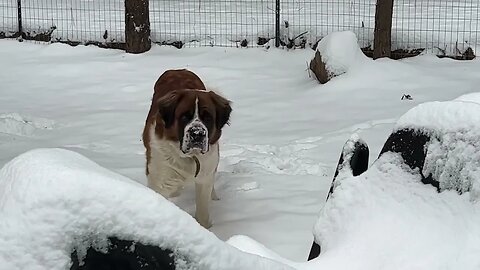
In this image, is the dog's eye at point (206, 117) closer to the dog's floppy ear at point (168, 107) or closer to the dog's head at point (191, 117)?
the dog's head at point (191, 117)

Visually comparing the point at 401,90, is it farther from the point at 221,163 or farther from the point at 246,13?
the point at 246,13

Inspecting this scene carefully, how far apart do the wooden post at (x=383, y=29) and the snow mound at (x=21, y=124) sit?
171 inches

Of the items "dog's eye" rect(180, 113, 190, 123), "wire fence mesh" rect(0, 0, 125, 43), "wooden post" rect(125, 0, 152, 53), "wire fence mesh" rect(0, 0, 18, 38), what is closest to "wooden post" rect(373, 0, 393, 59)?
"wooden post" rect(125, 0, 152, 53)

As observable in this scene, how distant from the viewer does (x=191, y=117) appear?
4871mm

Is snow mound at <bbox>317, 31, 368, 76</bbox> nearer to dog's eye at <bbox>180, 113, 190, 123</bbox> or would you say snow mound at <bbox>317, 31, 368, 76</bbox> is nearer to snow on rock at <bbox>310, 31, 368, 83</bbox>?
snow on rock at <bbox>310, 31, 368, 83</bbox>

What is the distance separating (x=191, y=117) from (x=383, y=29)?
5303mm

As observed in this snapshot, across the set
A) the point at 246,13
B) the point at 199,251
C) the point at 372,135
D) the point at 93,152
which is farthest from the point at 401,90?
the point at 199,251

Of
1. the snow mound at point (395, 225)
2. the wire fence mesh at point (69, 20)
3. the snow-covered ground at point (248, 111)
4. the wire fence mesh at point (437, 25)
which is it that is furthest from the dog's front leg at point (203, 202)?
the wire fence mesh at point (69, 20)

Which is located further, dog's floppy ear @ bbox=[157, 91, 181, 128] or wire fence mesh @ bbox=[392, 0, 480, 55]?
wire fence mesh @ bbox=[392, 0, 480, 55]

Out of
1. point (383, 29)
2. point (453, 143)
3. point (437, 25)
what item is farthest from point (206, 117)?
point (437, 25)

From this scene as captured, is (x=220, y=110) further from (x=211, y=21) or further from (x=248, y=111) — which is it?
(x=211, y=21)

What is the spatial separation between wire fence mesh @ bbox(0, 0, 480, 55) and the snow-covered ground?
1.39 ft

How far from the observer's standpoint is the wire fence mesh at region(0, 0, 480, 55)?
418 inches

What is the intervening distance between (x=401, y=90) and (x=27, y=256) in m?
7.54
